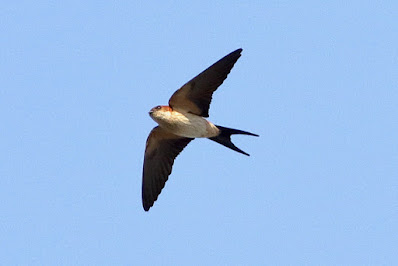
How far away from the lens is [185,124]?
13.2 metres

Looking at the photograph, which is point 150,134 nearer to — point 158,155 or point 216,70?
point 158,155

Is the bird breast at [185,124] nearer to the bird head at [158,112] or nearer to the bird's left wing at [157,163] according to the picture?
the bird head at [158,112]

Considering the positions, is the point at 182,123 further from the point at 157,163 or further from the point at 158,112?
the point at 157,163

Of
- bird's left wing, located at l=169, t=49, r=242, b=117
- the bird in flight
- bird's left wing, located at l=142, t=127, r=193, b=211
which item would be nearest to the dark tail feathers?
the bird in flight

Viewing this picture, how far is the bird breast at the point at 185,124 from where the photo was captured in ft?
43.2

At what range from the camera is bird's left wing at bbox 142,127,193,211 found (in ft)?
45.9

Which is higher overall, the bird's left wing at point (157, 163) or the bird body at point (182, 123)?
the bird body at point (182, 123)

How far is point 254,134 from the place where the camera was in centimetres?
1319

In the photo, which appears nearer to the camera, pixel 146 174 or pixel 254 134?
pixel 254 134

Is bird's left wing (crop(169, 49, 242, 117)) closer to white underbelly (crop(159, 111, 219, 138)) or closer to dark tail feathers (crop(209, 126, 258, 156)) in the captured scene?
white underbelly (crop(159, 111, 219, 138))

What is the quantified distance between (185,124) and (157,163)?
110cm

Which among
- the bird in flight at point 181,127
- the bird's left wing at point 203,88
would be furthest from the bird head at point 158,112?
the bird's left wing at point 203,88

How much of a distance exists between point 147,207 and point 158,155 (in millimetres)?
751

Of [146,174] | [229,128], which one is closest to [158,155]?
[146,174]
